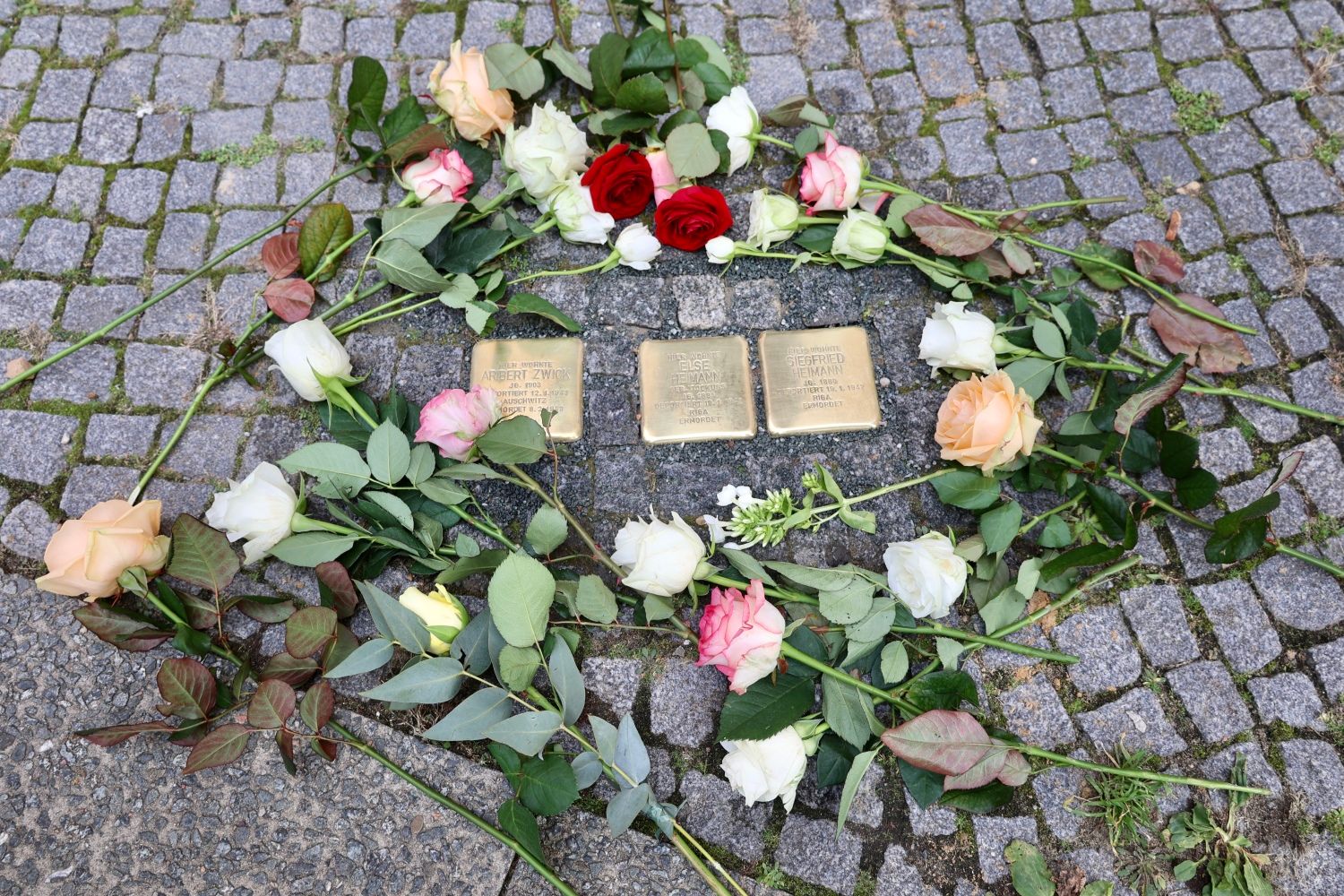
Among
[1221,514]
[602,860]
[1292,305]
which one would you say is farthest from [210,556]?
[1292,305]

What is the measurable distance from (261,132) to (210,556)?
1.44 metres

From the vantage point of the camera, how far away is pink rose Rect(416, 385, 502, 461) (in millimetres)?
2033

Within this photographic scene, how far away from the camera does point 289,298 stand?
7.93 feet

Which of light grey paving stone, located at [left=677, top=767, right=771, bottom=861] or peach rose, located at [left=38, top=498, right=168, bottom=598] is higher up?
peach rose, located at [left=38, top=498, right=168, bottom=598]

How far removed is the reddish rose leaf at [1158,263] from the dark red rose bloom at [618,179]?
1.42 m

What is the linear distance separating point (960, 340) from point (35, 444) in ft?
8.11

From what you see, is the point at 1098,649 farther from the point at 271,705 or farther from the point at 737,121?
the point at 271,705

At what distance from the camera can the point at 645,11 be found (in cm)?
277

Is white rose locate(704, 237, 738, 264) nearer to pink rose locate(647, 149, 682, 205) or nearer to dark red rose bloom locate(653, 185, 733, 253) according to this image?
dark red rose bloom locate(653, 185, 733, 253)

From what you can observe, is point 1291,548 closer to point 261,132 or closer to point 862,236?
point 862,236

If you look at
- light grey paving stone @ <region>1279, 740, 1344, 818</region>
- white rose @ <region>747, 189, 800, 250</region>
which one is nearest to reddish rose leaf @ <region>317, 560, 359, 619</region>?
white rose @ <region>747, 189, 800, 250</region>

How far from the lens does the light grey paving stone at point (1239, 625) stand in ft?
7.04

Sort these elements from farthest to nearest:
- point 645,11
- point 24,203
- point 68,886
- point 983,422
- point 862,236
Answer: point 645,11
point 24,203
point 862,236
point 983,422
point 68,886

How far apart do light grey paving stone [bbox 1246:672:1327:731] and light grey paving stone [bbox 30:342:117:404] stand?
3.09 meters
